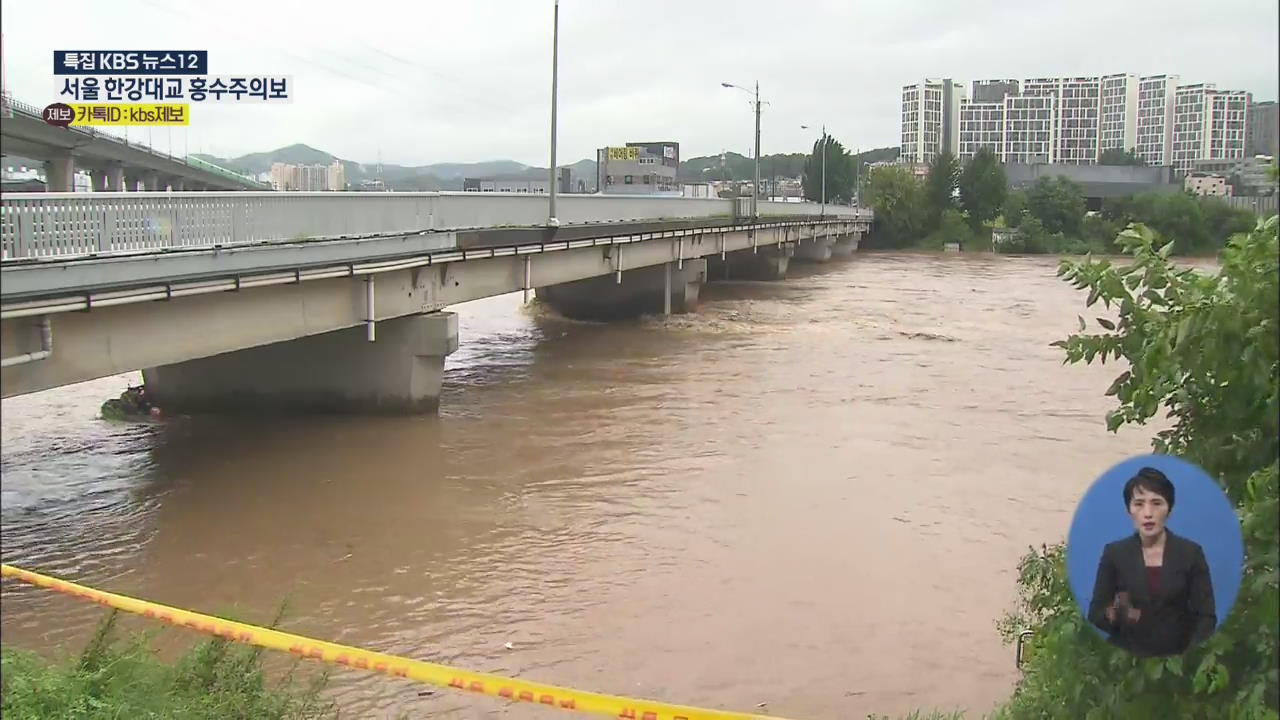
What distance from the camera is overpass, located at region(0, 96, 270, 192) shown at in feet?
52.0

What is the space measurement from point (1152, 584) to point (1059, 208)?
83.4 metres

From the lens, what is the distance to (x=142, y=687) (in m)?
5.85

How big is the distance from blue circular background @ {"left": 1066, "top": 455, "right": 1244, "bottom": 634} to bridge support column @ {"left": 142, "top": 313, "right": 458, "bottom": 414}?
15186mm

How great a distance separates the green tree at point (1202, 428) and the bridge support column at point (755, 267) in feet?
159

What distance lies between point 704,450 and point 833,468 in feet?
6.36

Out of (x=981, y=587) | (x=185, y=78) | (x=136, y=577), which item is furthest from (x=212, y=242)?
(x=981, y=587)

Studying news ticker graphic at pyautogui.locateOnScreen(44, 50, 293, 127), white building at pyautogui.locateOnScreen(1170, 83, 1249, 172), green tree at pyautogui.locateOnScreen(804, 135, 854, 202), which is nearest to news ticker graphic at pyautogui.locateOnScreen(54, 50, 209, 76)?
news ticker graphic at pyautogui.locateOnScreen(44, 50, 293, 127)

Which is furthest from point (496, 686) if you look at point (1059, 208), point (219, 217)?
point (1059, 208)

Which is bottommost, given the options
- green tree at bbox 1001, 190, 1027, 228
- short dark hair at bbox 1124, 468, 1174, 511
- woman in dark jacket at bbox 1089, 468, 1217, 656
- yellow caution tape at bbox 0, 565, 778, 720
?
yellow caution tape at bbox 0, 565, 778, 720

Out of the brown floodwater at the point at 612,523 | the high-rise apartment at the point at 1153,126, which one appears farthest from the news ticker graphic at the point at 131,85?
the high-rise apartment at the point at 1153,126

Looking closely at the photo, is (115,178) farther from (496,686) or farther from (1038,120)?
(1038,120)

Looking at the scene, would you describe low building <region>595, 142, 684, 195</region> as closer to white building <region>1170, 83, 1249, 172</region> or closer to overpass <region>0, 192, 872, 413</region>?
white building <region>1170, 83, 1249, 172</region>

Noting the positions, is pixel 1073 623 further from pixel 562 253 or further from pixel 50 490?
pixel 562 253

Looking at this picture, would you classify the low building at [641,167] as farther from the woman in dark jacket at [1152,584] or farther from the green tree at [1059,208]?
the woman in dark jacket at [1152,584]
